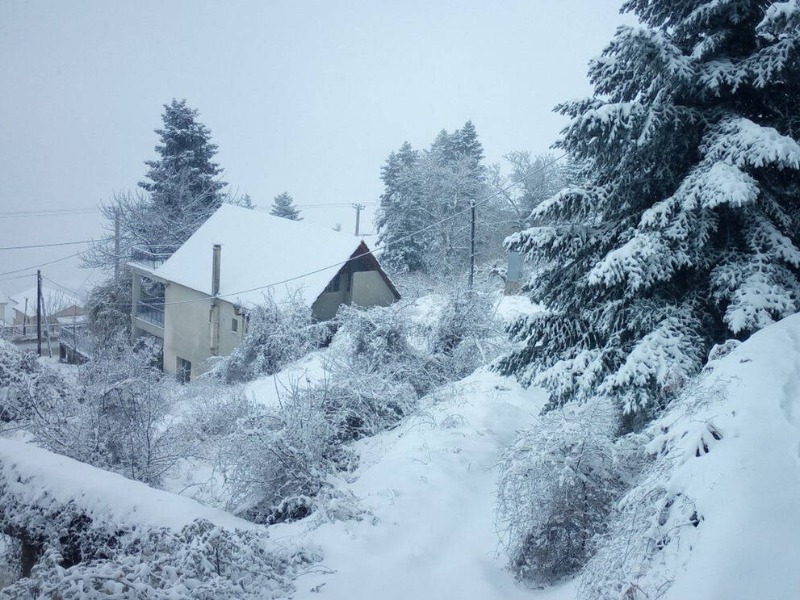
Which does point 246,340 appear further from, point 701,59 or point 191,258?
point 701,59

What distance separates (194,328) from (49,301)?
1215 inches

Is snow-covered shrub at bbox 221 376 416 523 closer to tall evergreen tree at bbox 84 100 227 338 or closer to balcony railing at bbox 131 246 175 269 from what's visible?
balcony railing at bbox 131 246 175 269

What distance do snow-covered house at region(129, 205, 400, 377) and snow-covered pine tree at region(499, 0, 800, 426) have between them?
15.9m

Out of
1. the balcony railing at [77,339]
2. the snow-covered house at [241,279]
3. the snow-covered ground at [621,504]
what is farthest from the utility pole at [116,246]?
the snow-covered ground at [621,504]

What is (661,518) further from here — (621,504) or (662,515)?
(621,504)

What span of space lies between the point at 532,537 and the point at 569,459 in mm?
869

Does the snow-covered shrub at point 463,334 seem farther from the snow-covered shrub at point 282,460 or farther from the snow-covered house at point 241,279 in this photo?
the snow-covered house at point 241,279

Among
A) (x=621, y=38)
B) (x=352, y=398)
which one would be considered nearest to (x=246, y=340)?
(x=352, y=398)

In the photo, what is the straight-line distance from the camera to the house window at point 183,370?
2784cm

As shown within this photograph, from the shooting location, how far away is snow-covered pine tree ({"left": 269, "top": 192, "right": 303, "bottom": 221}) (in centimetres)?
4750

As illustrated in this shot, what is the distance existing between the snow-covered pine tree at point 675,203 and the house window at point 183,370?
23.4 m

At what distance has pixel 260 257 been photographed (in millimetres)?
26547

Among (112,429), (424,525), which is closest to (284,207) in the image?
(112,429)

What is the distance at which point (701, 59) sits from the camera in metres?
7.26
